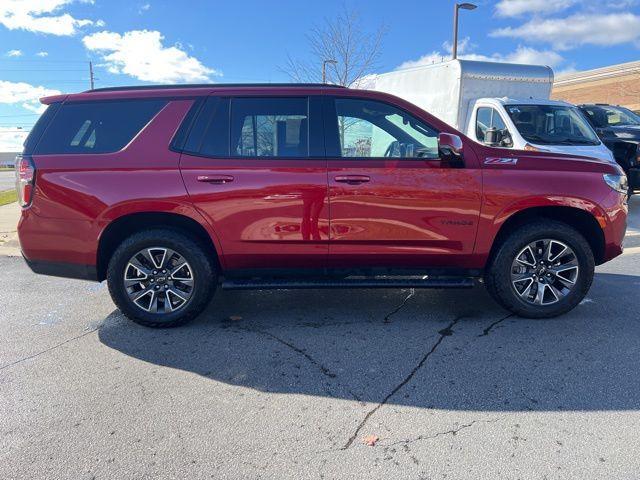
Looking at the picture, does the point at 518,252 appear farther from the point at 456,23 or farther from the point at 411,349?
the point at 456,23

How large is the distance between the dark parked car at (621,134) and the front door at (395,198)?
700 centimetres

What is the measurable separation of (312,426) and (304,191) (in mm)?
1804

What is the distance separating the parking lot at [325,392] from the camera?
2346mm

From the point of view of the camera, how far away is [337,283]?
3.89m

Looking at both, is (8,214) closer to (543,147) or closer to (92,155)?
(92,155)

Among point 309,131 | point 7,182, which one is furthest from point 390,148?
point 7,182

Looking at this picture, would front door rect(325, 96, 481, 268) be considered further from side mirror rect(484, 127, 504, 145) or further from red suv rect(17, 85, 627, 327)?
side mirror rect(484, 127, 504, 145)

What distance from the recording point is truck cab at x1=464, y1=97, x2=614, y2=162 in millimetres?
7324

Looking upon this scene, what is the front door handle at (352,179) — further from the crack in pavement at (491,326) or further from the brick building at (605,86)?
the brick building at (605,86)

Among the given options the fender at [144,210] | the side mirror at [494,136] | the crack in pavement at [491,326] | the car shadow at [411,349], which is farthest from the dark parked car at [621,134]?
the fender at [144,210]

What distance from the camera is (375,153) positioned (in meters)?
3.87

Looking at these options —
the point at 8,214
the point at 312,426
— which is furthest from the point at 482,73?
the point at 8,214

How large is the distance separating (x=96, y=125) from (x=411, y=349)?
3.09 metres

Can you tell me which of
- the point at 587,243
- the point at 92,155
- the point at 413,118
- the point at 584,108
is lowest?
the point at 587,243
